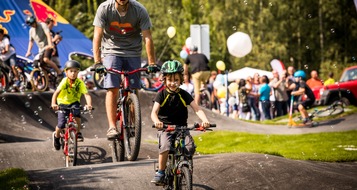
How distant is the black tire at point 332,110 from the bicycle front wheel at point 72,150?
1141 cm

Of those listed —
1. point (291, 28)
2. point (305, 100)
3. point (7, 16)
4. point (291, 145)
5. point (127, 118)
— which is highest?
point (291, 28)

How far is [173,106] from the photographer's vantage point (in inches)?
300

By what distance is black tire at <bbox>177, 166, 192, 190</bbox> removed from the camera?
6.91 metres

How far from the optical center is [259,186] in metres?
7.94

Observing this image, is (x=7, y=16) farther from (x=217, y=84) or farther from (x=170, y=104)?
(x=170, y=104)

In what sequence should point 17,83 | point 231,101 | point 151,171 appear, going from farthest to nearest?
point 231,101 → point 17,83 → point 151,171

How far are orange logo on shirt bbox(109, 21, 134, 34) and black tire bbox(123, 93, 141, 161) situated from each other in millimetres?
864

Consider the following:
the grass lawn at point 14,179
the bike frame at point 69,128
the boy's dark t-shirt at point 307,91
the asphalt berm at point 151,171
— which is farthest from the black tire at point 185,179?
the boy's dark t-shirt at point 307,91

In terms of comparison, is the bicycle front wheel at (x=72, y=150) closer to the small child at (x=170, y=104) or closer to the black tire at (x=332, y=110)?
the small child at (x=170, y=104)

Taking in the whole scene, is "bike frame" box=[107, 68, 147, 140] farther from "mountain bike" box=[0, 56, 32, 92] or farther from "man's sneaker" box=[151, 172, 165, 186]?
"mountain bike" box=[0, 56, 32, 92]

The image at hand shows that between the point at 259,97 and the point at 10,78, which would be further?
Result: the point at 259,97

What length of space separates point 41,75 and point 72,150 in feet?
27.3

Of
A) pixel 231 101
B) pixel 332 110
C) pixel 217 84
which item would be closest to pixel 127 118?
pixel 332 110

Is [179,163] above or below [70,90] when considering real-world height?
below
